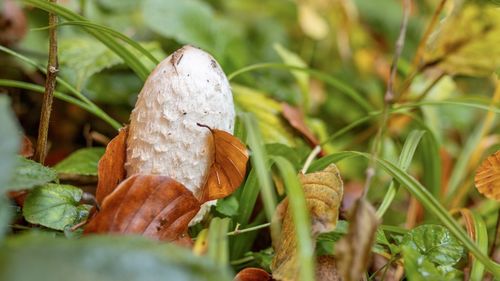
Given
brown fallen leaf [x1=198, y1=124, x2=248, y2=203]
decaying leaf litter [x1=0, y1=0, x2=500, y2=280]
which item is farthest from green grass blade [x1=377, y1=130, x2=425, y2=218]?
brown fallen leaf [x1=198, y1=124, x2=248, y2=203]

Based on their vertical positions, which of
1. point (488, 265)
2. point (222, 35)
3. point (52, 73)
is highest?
point (222, 35)

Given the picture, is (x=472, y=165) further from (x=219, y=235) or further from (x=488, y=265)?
(x=219, y=235)

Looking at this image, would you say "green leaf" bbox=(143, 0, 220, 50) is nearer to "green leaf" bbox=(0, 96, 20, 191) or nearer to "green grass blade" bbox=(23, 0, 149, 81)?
"green grass blade" bbox=(23, 0, 149, 81)

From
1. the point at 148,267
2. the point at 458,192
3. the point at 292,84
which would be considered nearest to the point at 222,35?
the point at 292,84

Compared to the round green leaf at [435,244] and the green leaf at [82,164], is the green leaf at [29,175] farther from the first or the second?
the round green leaf at [435,244]

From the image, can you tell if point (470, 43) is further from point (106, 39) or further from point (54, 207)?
point (54, 207)

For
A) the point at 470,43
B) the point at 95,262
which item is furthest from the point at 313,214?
the point at 470,43
